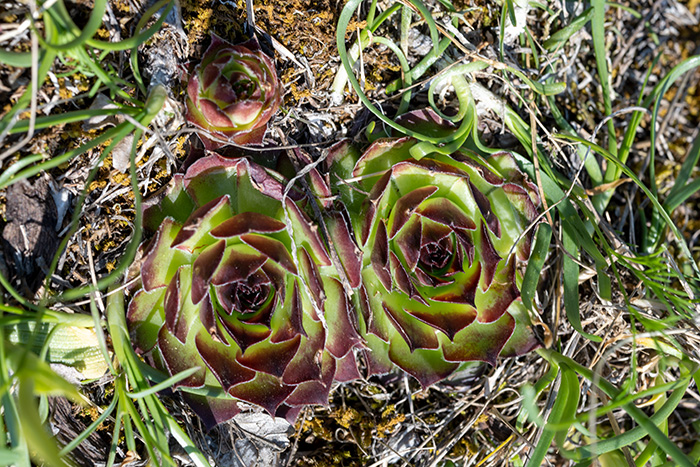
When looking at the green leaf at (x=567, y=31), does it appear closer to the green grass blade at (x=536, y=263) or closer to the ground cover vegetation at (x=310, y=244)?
the ground cover vegetation at (x=310, y=244)

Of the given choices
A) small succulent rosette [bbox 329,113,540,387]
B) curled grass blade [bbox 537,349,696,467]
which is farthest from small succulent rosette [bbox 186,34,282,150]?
curled grass blade [bbox 537,349,696,467]

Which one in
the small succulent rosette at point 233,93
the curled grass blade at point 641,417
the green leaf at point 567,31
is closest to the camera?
the curled grass blade at point 641,417

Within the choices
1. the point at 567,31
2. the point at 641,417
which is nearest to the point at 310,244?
the point at 641,417

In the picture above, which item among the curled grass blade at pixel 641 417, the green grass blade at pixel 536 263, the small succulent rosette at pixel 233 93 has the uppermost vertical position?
the small succulent rosette at pixel 233 93

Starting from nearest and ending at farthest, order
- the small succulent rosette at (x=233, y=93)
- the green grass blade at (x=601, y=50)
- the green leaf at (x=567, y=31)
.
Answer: the small succulent rosette at (x=233, y=93) → the green grass blade at (x=601, y=50) → the green leaf at (x=567, y=31)

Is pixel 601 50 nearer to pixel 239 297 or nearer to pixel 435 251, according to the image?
pixel 435 251

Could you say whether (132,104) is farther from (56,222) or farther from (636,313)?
(636,313)

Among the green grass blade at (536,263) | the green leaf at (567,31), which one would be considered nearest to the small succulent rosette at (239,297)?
the green grass blade at (536,263)
